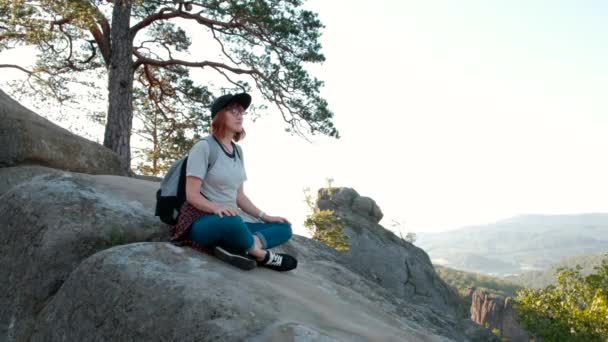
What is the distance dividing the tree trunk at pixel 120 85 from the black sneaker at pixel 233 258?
10766 millimetres

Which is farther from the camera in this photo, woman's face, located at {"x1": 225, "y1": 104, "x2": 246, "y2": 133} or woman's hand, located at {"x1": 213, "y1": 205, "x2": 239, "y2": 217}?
woman's face, located at {"x1": 225, "y1": 104, "x2": 246, "y2": 133}

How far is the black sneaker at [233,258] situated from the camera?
495cm

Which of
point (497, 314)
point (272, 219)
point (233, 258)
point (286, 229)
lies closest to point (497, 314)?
point (497, 314)

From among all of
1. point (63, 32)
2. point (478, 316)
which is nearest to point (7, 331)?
point (63, 32)

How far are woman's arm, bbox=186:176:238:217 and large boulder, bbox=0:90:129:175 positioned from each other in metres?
6.78

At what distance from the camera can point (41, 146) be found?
10391 mm

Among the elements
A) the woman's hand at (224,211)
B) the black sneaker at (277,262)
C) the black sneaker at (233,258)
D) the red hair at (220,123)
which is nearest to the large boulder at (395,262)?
the black sneaker at (277,262)

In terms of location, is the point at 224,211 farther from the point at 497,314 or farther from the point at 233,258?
the point at 497,314

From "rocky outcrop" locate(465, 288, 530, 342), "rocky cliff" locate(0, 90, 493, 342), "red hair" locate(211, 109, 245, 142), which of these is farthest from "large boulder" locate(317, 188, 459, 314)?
"rocky outcrop" locate(465, 288, 530, 342)

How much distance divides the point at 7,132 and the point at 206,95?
753 cm

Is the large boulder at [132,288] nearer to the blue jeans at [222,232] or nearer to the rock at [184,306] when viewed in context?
the rock at [184,306]

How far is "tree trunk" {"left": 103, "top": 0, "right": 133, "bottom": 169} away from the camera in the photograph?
48.6ft

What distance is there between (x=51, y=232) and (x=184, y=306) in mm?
2308

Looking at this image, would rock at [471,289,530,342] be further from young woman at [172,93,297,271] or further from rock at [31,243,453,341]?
rock at [31,243,453,341]
